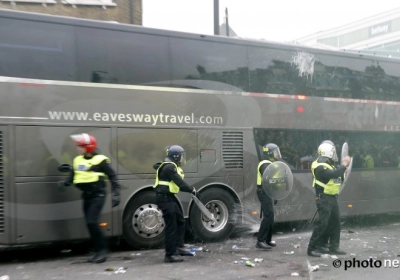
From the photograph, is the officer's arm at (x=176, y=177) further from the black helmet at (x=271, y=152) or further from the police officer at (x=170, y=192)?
the black helmet at (x=271, y=152)

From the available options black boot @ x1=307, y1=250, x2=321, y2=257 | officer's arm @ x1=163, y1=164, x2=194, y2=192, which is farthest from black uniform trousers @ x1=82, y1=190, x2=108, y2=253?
black boot @ x1=307, y1=250, x2=321, y2=257

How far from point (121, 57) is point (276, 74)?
Result: 3.51 meters

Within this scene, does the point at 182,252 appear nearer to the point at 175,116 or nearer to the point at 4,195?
the point at 175,116

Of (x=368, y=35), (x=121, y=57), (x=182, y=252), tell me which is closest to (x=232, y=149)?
(x=182, y=252)

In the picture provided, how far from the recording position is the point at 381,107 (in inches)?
480

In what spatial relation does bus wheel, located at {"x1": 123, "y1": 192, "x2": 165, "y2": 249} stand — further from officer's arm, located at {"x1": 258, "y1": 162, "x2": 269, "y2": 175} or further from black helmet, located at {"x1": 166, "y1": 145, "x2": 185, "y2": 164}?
officer's arm, located at {"x1": 258, "y1": 162, "x2": 269, "y2": 175}

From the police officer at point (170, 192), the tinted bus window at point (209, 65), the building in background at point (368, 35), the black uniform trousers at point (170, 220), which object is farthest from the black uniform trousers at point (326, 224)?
the building in background at point (368, 35)

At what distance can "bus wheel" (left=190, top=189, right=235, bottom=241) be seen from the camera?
959 centimetres

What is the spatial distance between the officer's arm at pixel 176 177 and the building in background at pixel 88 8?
8.82 metres

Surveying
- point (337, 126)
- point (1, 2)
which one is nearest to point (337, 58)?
point (337, 126)

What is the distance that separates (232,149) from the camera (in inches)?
395

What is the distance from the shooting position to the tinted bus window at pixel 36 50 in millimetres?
7793

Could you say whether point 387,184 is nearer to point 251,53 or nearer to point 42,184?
point 251,53

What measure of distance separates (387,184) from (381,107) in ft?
6.23
